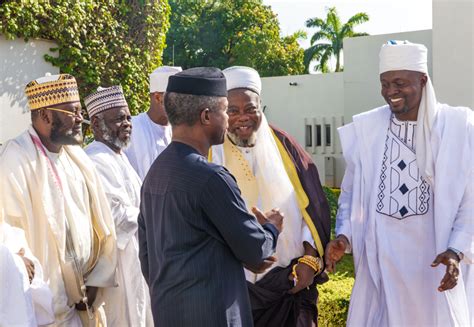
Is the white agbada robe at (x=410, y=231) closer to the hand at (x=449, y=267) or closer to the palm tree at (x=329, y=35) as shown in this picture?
the hand at (x=449, y=267)

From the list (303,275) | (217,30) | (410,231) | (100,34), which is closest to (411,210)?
(410,231)

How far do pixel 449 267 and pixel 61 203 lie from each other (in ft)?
8.47

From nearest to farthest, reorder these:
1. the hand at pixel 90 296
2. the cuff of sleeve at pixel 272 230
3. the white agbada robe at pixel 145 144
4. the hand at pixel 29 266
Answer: the cuff of sleeve at pixel 272 230, the hand at pixel 29 266, the hand at pixel 90 296, the white agbada robe at pixel 145 144

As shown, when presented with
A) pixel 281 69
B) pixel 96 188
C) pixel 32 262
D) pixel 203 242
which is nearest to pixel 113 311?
pixel 96 188

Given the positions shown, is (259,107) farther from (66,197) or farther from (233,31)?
(233,31)

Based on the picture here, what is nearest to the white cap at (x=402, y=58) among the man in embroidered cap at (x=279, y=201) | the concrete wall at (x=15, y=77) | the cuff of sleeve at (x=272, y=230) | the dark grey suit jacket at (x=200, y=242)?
the man in embroidered cap at (x=279, y=201)

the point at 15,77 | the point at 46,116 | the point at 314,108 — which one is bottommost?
the point at 314,108

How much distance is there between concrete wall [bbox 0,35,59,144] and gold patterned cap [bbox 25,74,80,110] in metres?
5.37

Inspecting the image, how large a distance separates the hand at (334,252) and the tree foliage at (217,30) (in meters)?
35.5

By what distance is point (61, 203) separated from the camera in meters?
4.80

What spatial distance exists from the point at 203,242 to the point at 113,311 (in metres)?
2.35

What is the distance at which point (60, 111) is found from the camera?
494 cm

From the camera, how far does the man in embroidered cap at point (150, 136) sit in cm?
677

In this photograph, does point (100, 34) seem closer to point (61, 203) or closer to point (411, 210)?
point (61, 203)
